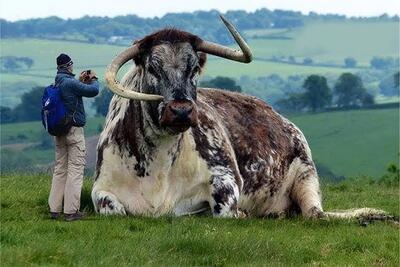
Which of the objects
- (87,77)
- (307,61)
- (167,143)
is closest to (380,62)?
(307,61)

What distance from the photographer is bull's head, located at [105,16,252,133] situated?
1402 centimetres

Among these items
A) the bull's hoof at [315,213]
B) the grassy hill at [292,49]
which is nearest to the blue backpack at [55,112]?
the bull's hoof at [315,213]

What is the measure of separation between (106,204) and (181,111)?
1.86 meters

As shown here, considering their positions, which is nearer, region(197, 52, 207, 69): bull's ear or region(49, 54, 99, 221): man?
region(49, 54, 99, 221): man

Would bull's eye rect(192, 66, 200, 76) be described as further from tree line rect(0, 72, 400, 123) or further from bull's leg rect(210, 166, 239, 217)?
tree line rect(0, 72, 400, 123)

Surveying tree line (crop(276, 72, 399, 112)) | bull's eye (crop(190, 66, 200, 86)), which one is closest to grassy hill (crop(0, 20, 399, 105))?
tree line (crop(276, 72, 399, 112))

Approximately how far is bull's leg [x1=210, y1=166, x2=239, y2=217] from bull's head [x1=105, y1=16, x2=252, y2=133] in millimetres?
1246

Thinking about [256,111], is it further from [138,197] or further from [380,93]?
[380,93]

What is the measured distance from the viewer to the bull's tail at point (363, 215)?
16.3 metres

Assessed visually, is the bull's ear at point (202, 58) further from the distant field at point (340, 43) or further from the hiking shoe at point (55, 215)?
the distant field at point (340, 43)

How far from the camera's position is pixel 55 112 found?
1391 centimetres

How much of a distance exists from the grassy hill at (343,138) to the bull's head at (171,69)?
5999 cm

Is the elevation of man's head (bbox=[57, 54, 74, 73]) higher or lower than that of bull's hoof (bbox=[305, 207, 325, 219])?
higher

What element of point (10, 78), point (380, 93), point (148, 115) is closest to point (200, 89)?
point (148, 115)
